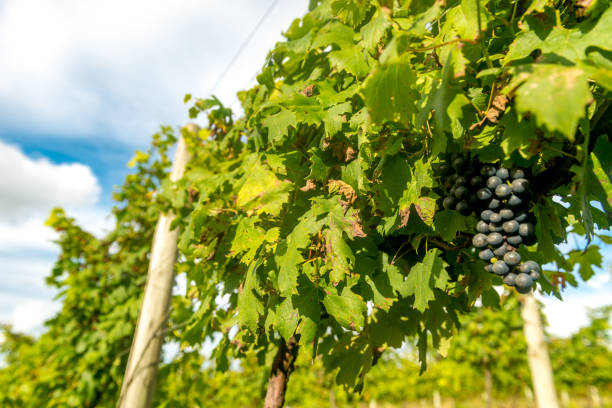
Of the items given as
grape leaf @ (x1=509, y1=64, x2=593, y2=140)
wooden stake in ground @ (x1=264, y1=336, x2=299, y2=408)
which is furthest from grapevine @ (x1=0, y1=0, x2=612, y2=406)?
wooden stake in ground @ (x1=264, y1=336, x2=299, y2=408)

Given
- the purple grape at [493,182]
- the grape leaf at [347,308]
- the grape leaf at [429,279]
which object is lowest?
the grape leaf at [347,308]

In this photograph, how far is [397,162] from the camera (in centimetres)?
142

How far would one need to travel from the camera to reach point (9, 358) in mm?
8523

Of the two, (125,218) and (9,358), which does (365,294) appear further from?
(9,358)

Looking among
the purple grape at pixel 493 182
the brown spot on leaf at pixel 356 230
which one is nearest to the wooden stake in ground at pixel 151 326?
the brown spot on leaf at pixel 356 230

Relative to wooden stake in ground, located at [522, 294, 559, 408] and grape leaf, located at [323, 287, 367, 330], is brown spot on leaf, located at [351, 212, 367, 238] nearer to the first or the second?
grape leaf, located at [323, 287, 367, 330]

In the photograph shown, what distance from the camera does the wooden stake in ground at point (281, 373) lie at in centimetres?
218

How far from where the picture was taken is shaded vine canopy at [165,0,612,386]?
1.09 meters

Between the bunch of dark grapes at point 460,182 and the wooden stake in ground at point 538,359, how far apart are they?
5743mm

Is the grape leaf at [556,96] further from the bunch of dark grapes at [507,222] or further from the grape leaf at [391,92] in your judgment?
the bunch of dark grapes at [507,222]

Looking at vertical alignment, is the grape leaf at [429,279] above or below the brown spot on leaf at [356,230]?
below

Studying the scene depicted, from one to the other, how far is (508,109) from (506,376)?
1309cm

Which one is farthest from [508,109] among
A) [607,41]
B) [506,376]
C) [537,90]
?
[506,376]

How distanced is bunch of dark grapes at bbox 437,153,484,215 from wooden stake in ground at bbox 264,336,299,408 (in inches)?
50.8
